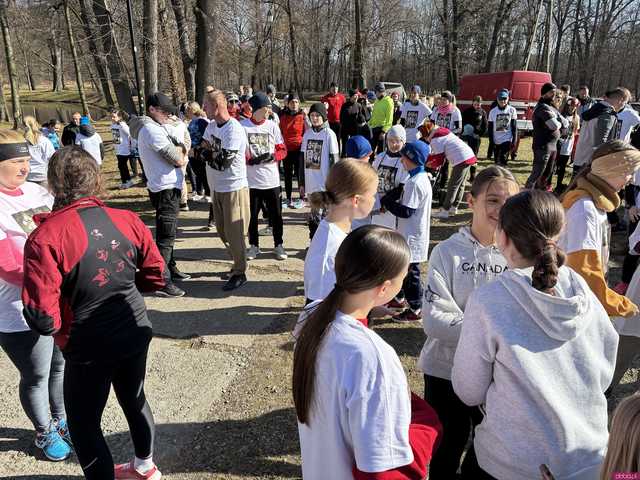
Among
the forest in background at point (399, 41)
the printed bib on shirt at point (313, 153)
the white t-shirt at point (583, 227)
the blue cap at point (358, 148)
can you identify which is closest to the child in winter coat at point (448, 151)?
the printed bib on shirt at point (313, 153)

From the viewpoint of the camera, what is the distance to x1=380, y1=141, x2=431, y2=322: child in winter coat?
159 inches

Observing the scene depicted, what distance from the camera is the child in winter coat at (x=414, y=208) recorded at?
13.3 feet

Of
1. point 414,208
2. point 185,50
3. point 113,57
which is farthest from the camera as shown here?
point 185,50

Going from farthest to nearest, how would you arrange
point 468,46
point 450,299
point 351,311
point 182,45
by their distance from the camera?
1. point 468,46
2. point 182,45
3. point 450,299
4. point 351,311

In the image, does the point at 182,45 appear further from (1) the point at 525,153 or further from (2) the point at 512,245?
(2) the point at 512,245

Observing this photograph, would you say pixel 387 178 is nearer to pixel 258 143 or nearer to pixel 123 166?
pixel 258 143

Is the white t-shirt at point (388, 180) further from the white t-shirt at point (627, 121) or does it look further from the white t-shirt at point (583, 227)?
the white t-shirt at point (627, 121)

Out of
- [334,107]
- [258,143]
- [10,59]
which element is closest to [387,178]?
[258,143]

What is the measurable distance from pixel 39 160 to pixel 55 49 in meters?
36.0

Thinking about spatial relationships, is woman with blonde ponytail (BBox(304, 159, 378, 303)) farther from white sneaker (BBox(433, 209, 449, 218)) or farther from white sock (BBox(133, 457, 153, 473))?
white sneaker (BBox(433, 209, 449, 218))

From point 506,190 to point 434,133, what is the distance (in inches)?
205

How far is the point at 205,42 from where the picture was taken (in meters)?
12.2

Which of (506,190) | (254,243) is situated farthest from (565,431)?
(254,243)

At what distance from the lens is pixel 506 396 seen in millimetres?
1539
